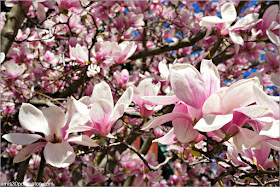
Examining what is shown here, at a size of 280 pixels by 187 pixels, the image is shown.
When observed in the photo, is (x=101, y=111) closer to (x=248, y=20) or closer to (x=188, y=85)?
(x=188, y=85)

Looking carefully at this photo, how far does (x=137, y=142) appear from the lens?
699cm

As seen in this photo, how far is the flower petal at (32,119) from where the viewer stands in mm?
599

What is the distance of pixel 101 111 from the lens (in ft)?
1.91

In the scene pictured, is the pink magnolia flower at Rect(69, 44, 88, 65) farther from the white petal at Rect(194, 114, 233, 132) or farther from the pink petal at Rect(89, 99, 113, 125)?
the white petal at Rect(194, 114, 233, 132)

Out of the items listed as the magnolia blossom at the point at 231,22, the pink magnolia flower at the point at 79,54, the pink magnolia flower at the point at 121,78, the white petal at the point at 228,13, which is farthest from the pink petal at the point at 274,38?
the pink magnolia flower at the point at 79,54

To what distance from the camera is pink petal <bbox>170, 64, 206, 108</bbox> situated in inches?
18.9

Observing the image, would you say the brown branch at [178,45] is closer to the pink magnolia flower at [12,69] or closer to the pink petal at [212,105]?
the pink magnolia flower at [12,69]

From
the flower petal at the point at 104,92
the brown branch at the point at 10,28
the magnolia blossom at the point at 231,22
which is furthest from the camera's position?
the brown branch at the point at 10,28

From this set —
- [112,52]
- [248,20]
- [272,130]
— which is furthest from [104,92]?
[248,20]

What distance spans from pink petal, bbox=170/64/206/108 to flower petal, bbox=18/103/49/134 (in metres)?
0.33

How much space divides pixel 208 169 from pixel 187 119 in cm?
333

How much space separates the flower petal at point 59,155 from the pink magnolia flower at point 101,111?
5 cm

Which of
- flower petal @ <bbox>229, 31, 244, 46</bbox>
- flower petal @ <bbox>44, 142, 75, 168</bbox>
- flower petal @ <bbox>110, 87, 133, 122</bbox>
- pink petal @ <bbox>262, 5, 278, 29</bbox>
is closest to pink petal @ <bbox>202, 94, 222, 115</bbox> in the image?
flower petal @ <bbox>110, 87, 133, 122</bbox>

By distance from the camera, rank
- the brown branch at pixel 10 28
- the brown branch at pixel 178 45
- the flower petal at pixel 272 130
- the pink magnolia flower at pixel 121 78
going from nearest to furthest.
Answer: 1. the flower petal at pixel 272 130
2. the pink magnolia flower at pixel 121 78
3. the brown branch at pixel 10 28
4. the brown branch at pixel 178 45
